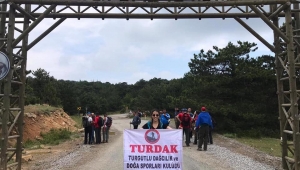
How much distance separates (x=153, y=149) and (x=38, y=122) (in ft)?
66.1

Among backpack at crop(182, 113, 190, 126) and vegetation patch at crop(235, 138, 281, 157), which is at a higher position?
backpack at crop(182, 113, 190, 126)

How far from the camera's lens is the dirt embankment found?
2381 cm

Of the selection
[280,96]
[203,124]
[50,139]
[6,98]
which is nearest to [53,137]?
[50,139]

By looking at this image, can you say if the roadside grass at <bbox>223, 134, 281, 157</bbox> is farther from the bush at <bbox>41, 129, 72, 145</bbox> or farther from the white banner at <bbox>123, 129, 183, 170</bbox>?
the bush at <bbox>41, 129, 72, 145</bbox>

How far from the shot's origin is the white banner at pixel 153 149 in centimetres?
819

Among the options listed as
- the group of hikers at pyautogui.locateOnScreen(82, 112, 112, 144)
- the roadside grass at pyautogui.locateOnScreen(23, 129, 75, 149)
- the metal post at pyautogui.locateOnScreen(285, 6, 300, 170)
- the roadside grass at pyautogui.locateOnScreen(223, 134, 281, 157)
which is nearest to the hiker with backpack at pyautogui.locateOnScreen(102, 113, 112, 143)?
the group of hikers at pyautogui.locateOnScreen(82, 112, 112, 144)

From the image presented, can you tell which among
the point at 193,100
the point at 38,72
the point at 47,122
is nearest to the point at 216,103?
the point at 193,100

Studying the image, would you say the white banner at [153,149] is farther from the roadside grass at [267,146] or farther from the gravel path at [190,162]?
the roadside grass at [267,146]

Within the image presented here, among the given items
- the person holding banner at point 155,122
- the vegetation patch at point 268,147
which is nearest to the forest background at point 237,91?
the vegetation patch at point 268,147

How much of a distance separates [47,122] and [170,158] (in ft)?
71.5

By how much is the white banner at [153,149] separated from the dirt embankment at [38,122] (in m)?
16.6

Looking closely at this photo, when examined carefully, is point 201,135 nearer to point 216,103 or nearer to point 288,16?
point 288,16

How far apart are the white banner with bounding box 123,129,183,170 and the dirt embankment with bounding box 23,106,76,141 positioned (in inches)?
654

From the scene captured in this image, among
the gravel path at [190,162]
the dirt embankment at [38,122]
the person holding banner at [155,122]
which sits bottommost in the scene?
the gravel path at [190,162]
